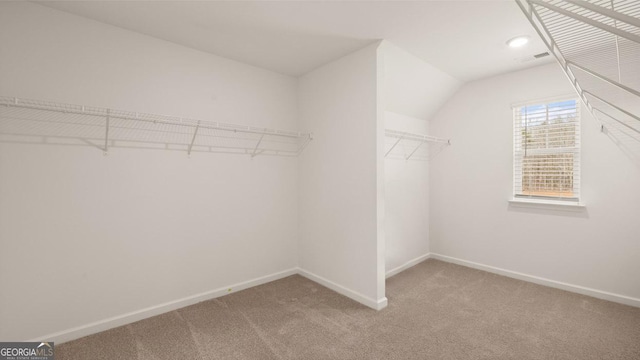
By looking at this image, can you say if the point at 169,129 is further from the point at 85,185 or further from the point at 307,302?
the point at 307,302

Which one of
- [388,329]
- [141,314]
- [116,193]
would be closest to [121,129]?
[116,193]

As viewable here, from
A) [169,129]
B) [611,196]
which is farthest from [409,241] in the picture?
[169,129]

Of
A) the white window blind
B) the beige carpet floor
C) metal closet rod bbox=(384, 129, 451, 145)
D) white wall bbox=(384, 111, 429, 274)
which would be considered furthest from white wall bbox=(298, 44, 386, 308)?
the white window blind

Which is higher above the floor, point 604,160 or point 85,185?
point 604,160

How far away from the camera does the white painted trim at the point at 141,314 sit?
6.28 feet

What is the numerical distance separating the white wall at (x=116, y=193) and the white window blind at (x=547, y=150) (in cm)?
288

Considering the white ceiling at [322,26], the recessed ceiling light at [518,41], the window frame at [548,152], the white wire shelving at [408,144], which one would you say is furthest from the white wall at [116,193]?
the window frame at [548,152]

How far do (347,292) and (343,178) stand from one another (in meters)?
1.10

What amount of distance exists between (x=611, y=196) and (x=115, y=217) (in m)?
4.30

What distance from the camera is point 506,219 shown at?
3.14 metres

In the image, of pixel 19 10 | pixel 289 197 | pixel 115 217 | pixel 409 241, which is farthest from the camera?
Result: pixel 409 241

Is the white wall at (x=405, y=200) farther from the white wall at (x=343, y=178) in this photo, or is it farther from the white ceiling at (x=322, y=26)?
the white ceiling at (x=322, y=26)

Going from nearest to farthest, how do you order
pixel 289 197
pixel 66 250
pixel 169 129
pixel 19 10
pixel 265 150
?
pixel 19 10 → pixel 66 250 → pixel 169 129 → pixel 265 150 → pixel 289 197

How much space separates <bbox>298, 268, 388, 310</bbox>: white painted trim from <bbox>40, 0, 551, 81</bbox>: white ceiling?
2274 millimetres
